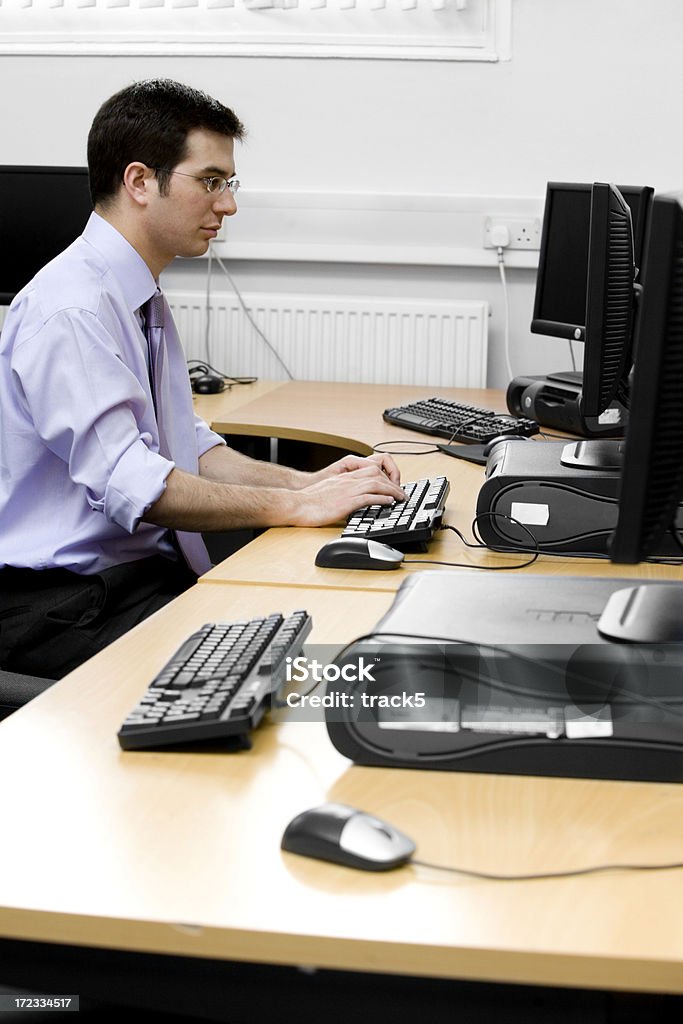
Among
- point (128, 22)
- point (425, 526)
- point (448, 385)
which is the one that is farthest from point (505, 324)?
point (425, 526)

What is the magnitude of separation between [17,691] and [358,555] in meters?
0.47

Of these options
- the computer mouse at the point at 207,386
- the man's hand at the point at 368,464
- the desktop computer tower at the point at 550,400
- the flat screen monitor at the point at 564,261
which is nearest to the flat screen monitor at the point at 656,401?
the man's hand at the point at 368,464

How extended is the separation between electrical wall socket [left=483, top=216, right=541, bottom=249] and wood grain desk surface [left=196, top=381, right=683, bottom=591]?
17.7 inches

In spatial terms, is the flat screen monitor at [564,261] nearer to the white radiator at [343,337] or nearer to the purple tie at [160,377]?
the white radiator at [343,337]

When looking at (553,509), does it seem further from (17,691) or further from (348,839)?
(348,839)

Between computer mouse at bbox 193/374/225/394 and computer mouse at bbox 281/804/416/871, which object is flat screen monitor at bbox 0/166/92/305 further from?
computer mouse at bbox 281/804/416/871

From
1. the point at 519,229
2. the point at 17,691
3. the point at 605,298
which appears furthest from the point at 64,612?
the point at 519,229

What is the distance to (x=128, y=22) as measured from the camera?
3447 mm

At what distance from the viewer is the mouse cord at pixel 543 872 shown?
31.3 inches

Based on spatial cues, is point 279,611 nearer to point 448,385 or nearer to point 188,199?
point 188,199

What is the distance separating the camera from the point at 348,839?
0.81 m

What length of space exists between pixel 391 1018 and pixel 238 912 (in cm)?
17

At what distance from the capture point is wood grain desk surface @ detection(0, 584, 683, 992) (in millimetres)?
719

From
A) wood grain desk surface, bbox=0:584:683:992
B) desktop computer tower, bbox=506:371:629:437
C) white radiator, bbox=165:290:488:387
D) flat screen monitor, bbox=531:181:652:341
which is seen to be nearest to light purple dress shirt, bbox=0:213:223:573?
wood grain desk surface, bbox=0:584:683:992
